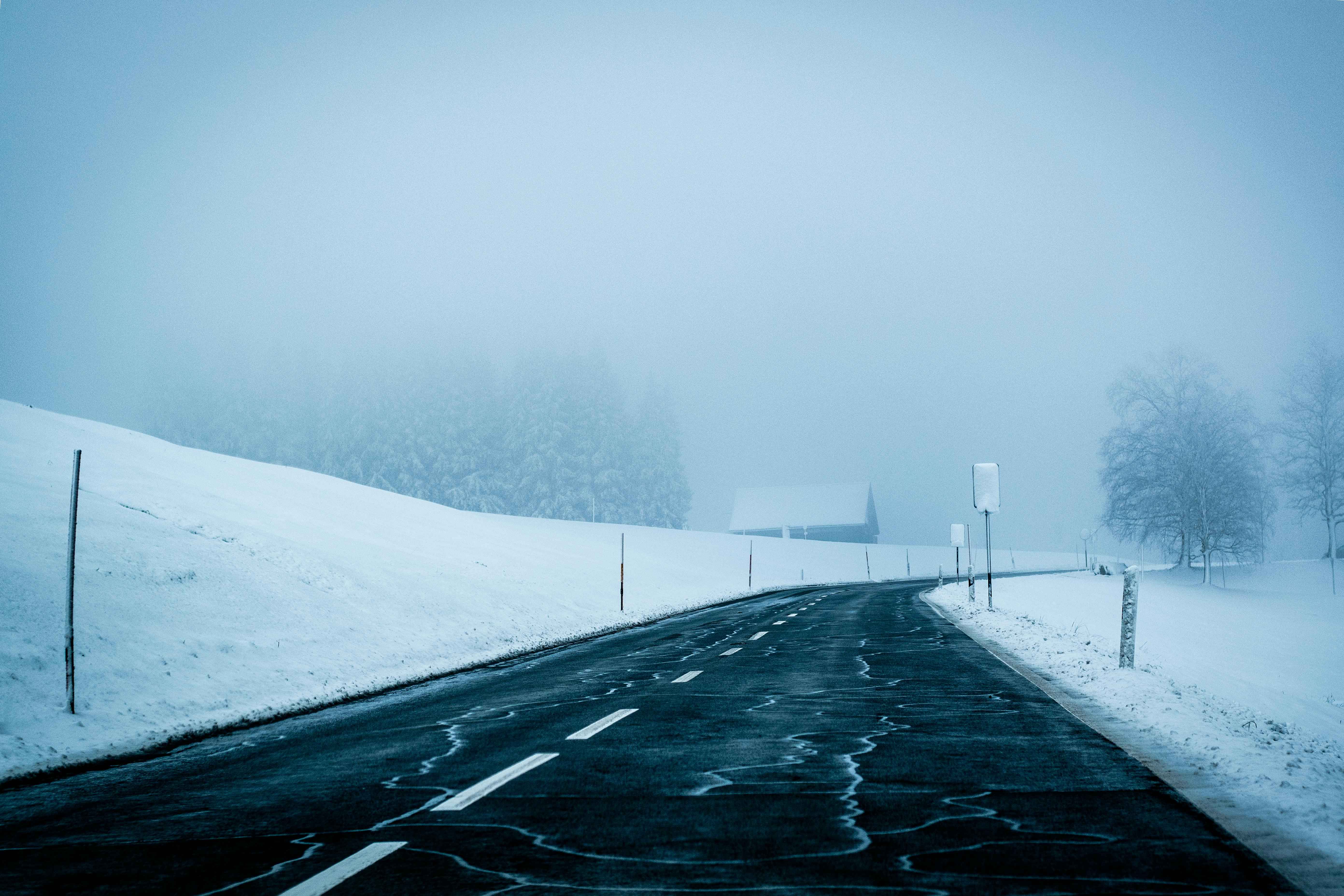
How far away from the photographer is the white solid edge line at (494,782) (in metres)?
5.22

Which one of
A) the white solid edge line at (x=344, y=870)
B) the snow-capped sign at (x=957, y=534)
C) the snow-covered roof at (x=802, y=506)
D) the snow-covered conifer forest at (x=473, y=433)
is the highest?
the snow-covered conifer forest at (x=473, y=433)

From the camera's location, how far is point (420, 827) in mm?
4723

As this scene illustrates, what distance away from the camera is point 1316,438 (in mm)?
48438

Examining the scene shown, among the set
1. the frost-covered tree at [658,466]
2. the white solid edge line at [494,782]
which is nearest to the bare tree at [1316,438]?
the frost-covered tree at [658,466]

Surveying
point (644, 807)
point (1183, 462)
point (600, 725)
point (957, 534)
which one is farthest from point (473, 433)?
point (644, 807)

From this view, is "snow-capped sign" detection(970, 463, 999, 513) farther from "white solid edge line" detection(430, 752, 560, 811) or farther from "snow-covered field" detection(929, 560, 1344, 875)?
"white solid edge line" detection(430, 752, 560, 811)

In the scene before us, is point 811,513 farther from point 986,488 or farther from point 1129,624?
point 1129,624

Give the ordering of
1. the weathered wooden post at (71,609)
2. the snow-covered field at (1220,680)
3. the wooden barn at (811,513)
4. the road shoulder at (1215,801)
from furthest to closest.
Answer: the wooden barn at (811,513) → the weathered wooden post at (71,609) → the snow-covered field at (1220,680) → the road shoulder at (1215,801)

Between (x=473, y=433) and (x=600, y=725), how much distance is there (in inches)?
2792

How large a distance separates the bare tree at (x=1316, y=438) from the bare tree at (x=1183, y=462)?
266 cm

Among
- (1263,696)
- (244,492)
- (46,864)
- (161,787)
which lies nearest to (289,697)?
(161,787)

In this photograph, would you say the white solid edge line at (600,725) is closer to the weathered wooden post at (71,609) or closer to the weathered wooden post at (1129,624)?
the weathered wooden post at (71,609)

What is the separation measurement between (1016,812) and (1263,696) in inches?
395

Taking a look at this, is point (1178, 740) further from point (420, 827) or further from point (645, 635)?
point (645, 635)
